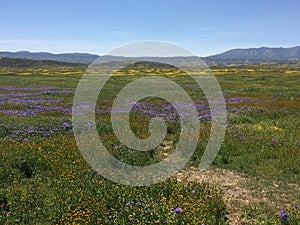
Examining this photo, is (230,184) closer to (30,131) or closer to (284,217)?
(284,217)

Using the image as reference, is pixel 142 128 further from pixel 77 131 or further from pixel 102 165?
Answer: pixel 102 165

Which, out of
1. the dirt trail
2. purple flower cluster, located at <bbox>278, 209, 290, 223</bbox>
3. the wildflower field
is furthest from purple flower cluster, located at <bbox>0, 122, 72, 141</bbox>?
purple flower cluster, located at <bbox>278, 209, 290, 223</bbox>

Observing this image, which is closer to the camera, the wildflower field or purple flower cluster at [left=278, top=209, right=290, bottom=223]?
purple flower cluster at [left=278, top=209, right=290, bottom=223]

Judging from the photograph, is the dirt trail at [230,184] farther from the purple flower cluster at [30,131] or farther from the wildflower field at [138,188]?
the purple flower cluster at [30,131]

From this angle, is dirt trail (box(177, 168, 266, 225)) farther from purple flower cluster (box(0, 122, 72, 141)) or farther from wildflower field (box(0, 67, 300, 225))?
purple flower cluster (box(0, 122, 72, 141))

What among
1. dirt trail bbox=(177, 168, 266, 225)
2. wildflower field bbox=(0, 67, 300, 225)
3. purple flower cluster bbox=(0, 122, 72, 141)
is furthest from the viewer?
purple flower cluster bbox=(0, 122, 72, 141)

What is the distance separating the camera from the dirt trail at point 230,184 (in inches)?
293

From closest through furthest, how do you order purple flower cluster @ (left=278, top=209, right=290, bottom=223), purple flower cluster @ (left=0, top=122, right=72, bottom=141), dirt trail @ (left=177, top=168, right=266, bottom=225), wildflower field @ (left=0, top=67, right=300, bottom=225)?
purple flower cluster @ (left=278, top=209, right=290, bottom=223)
wildflower field @ (left=0, top=67, right=300, bottom=225)
dirt trail @ (left=177, top=168, right=266, bottom=225)
purple flower cluster @ (left=0, top=122, right=72, bottom=141)

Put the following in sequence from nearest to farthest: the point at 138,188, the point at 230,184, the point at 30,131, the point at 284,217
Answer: the point at 284,217 < the point at 138,188 < the point at 230,184 < the point at 30,131

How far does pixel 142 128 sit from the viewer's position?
15.1 metres

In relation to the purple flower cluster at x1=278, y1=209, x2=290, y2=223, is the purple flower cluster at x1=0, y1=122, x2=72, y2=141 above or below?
above

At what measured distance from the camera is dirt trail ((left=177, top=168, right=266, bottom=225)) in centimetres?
745

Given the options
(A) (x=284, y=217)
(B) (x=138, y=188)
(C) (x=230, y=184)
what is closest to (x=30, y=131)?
(B) (x=138, y=188)

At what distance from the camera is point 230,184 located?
914 cm
